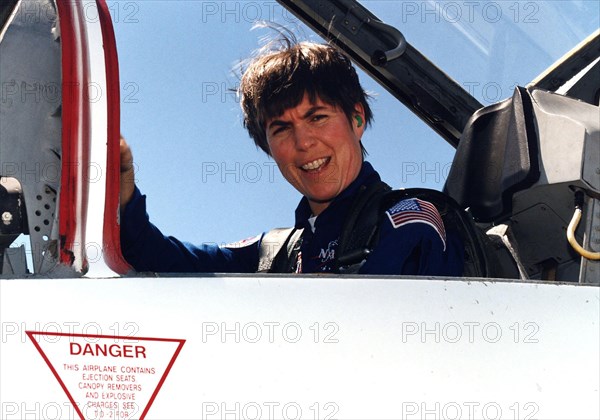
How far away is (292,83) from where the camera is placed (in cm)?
208

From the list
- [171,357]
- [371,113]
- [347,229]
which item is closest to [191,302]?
[171,357]

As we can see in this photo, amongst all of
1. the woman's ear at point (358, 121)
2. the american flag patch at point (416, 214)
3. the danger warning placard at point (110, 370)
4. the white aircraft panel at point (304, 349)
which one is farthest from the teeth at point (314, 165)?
the danger warning placard at point (110, 370)

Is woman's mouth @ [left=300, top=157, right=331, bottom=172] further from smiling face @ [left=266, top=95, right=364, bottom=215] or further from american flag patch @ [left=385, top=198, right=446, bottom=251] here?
american flag patch @ [left=385, top=198, right=446, bottom=251]

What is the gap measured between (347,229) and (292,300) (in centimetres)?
46

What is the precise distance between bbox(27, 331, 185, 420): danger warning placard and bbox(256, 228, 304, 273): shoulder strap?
0.67 m

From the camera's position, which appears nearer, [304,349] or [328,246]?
[304,349]

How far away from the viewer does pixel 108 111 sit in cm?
149

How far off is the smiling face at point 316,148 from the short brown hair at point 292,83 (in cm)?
2

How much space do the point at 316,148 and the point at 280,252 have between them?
0.26m

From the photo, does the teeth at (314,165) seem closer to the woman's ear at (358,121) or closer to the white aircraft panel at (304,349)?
the woman's ear at (358,121)

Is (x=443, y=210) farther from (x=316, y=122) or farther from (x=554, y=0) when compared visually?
(x=554, y=0)

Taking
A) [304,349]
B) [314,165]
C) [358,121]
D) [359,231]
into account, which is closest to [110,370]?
[304,349]

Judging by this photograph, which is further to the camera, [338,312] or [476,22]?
[476,22]

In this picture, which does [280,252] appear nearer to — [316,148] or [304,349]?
[316,148]
